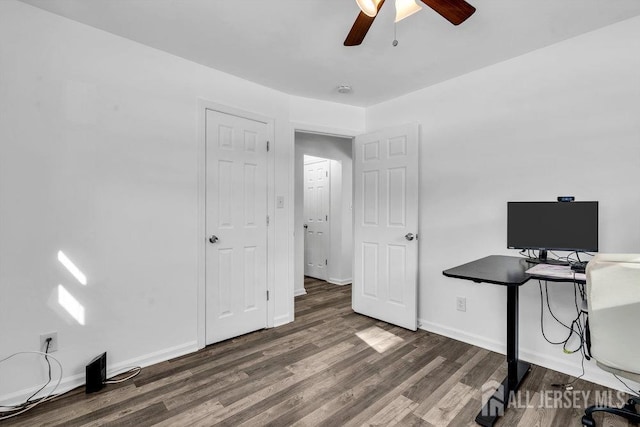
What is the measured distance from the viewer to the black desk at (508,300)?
71.2 inches

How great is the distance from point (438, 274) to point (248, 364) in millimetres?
1969

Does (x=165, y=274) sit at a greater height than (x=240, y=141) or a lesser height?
lesser

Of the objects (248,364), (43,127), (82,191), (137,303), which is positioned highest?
(43,127)

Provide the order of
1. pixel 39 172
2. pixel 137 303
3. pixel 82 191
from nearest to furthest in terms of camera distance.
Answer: pixel 39 172 → pixel 82 191 → pixel 137 303

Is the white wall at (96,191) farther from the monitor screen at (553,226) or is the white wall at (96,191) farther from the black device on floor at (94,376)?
the monitor screen at (553,226)

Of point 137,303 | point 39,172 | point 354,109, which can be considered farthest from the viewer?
point 354,109

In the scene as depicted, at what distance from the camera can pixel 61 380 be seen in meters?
2.10

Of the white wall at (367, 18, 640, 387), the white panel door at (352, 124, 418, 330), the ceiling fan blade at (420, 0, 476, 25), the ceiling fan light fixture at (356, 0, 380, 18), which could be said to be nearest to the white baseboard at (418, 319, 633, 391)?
Answer: the white wall at (367, 18, 640, 387)

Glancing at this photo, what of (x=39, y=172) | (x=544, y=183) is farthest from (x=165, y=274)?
(x=544, y=183)

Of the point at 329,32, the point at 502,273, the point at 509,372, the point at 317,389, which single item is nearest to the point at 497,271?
the point at 502,273

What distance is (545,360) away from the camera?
2.46m

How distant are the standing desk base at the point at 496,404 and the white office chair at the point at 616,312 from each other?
646mm

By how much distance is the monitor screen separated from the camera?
2109 millimetres

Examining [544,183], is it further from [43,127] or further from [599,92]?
[43,127]
